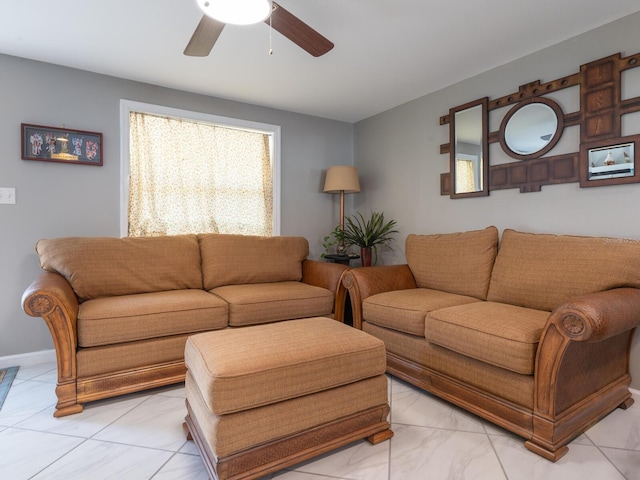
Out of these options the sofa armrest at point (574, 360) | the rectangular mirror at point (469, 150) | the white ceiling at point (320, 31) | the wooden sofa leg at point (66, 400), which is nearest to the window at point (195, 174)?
the white ceiling at point (320, 31)

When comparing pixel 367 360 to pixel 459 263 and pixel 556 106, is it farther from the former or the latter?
pixel 556 106

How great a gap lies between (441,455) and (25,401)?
2.22 meters

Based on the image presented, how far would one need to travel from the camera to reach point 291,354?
4.55 feet

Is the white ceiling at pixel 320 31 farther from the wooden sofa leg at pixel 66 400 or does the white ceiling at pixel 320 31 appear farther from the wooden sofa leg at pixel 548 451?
the wooden sofa leg at pixel 548 451

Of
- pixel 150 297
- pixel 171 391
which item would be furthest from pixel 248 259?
pixel 171 391

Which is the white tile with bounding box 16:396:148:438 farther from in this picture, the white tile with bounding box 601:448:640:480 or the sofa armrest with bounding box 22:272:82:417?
the white tile with bounding box 601:448:640:480

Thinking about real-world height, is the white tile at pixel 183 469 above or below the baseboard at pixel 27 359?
below

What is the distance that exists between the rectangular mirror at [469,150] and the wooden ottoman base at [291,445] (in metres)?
1.94

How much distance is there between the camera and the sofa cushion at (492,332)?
1.53 metres

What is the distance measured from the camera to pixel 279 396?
1.32 metres

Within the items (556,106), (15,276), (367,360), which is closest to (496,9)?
(556,106)

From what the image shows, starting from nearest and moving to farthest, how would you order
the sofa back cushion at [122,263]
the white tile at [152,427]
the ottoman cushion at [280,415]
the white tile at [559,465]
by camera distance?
the ottoman cushion at [280,415] → the white tile at [559,465] → the white tile at [152,427] → the sofa back cushion at [122,263]

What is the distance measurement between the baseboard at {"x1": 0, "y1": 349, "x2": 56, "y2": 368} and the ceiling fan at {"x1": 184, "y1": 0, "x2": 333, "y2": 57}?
2.36 m

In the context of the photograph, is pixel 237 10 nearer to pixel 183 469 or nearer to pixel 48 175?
pixel 183 469
